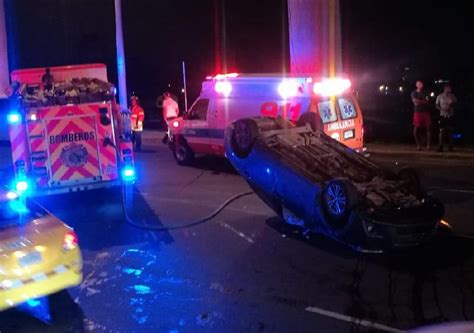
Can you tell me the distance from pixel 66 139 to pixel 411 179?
18.0 feet

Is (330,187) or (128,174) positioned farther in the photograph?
(128,174)

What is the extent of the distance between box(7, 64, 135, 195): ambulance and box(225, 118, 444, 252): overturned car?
2.17 m

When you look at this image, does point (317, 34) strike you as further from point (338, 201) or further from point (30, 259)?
point (30, 259)

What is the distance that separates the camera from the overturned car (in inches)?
285

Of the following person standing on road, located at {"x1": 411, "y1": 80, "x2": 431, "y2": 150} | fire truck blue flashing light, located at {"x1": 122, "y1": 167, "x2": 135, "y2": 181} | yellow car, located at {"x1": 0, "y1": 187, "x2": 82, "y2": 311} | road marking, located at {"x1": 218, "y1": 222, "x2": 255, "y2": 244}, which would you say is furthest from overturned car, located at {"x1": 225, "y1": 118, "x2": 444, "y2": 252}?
person standing on road, located at {"x1": 411, "y1": 80, "x2": 431, "y2": 150}

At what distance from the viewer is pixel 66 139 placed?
10008 millimetres

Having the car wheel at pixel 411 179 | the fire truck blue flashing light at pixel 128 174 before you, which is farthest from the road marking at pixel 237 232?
the car wheel at pixel 411 179

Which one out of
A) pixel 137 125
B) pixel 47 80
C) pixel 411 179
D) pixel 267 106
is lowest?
pixel 411 179

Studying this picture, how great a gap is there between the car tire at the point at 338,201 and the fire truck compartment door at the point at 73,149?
4315 mm

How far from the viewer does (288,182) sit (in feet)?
27.0

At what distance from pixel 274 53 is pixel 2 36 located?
15606 millimetres

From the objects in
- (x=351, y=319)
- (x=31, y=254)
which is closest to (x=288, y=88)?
(x=351, y=319)

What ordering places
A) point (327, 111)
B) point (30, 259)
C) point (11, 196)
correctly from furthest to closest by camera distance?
point (327, 111) < point (11, 196) < point (30, 259)

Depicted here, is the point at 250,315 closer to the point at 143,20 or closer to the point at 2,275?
the point at 2,275
